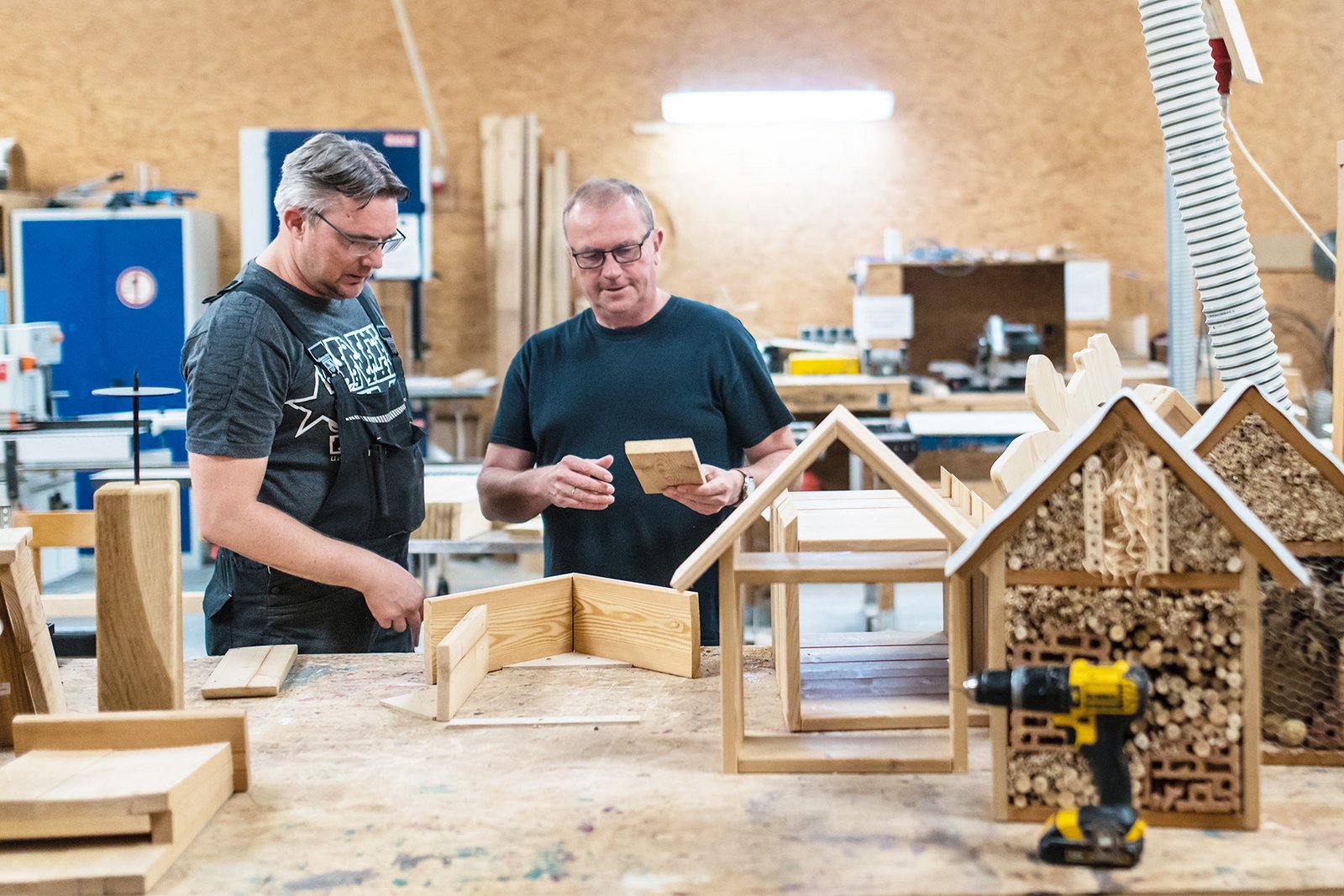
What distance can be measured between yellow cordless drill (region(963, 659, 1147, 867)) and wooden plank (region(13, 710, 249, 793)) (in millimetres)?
833

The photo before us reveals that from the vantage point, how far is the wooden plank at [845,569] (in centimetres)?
133

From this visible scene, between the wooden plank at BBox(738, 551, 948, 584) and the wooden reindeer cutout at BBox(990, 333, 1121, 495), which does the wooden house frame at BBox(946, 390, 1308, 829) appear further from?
the wooden reindeer cutout at BBox(990, 333, 1121, 495)

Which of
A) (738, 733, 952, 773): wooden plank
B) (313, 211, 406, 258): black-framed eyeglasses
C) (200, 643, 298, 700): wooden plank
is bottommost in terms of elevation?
(738, 733, 952, 773): wooden plank

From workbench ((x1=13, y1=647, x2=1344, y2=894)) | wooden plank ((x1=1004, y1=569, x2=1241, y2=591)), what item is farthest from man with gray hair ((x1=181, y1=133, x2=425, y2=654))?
wooden plank ((x1=1004, y1=569, x2=1241, y2=591))

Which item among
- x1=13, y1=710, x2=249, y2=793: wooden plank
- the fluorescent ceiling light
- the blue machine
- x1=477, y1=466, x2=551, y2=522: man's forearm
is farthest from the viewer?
the blue machine

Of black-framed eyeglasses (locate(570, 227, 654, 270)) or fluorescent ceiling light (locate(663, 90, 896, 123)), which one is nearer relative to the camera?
black-framed eyeglasses (locate(570, 227, 654, 270))

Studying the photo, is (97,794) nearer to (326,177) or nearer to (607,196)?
(326,177)

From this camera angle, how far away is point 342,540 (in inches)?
86.3

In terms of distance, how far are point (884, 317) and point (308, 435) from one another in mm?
4213

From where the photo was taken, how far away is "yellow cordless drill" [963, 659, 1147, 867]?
1107 mm

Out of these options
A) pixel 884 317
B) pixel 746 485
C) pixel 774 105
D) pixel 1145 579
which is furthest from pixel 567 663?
pixel 774 105

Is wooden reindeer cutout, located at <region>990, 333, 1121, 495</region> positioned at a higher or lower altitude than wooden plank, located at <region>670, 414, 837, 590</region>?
higher

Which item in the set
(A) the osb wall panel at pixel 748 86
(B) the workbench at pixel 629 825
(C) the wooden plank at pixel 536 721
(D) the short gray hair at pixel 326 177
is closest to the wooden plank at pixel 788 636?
(B) the workbench at pixel 629 825

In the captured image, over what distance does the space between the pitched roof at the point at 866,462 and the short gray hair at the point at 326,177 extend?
121 cm
